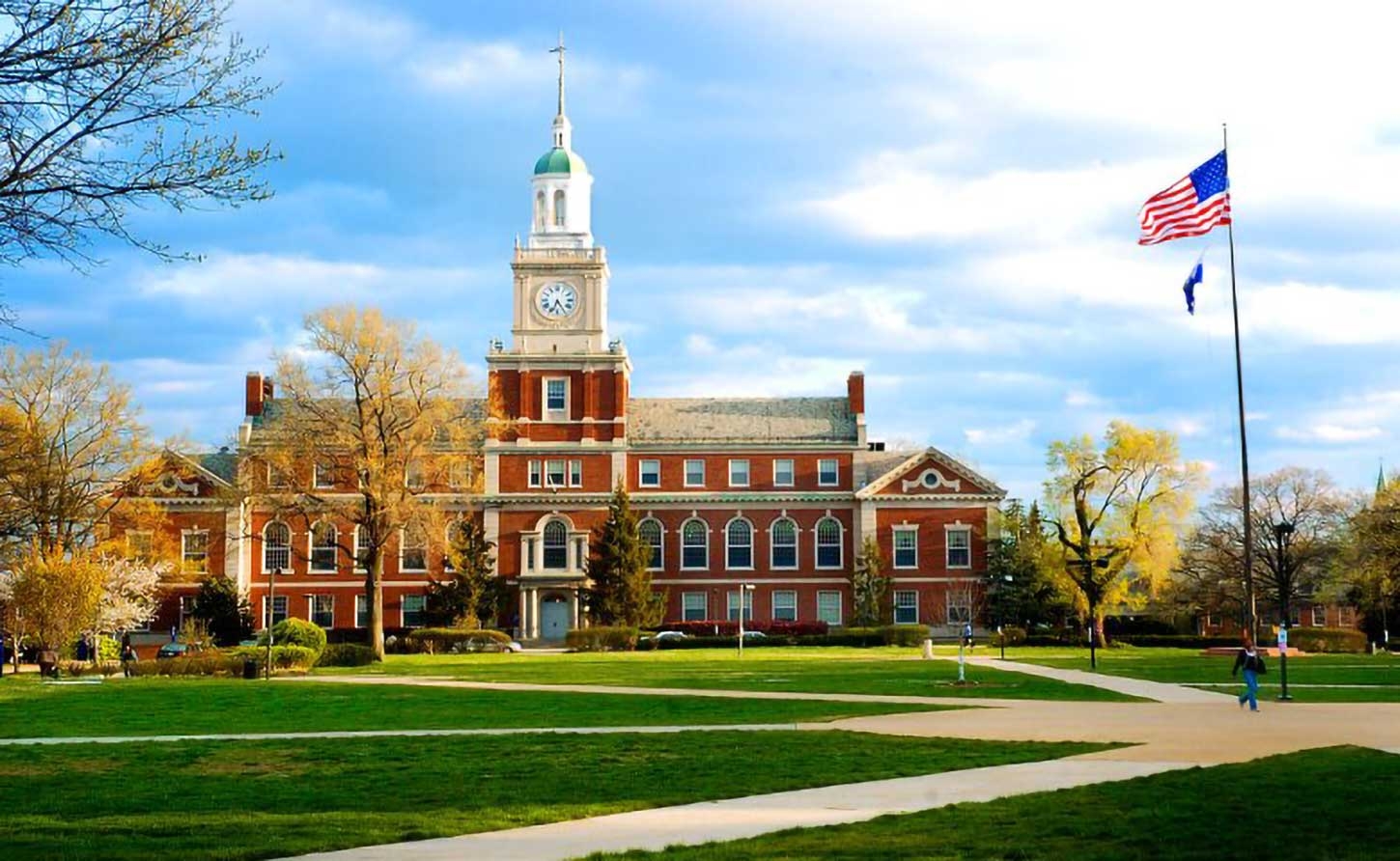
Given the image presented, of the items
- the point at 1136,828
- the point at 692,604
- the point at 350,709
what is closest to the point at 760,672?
the point at 350,709

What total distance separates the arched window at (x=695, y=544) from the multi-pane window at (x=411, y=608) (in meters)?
14.8

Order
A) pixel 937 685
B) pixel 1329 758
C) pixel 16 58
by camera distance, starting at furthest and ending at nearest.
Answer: pixel 937 685, pixel 1329 758, pixel 16 58

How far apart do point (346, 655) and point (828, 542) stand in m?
37.6

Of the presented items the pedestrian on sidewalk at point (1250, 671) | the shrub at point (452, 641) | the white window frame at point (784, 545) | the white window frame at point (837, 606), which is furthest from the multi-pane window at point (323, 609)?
the pedestrian on sidewalk at point (1250, 671)

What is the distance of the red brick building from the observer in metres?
86.6

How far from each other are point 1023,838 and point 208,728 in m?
17.3

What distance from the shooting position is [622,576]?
79812mm

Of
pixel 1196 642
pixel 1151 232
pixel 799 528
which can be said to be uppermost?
pixel 1151 232

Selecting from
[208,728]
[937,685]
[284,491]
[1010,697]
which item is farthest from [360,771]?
[284,491]

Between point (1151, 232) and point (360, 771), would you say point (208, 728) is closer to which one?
point (360, 771)

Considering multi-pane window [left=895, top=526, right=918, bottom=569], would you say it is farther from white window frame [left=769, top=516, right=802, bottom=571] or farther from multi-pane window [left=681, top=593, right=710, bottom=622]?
multi-pane window [left=681, top=593, right=710, bottom=622]

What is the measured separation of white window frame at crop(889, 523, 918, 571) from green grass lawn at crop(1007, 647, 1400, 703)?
58.6 feet

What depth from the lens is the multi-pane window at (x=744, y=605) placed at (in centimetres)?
8738

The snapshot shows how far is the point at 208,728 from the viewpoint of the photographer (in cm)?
2675
